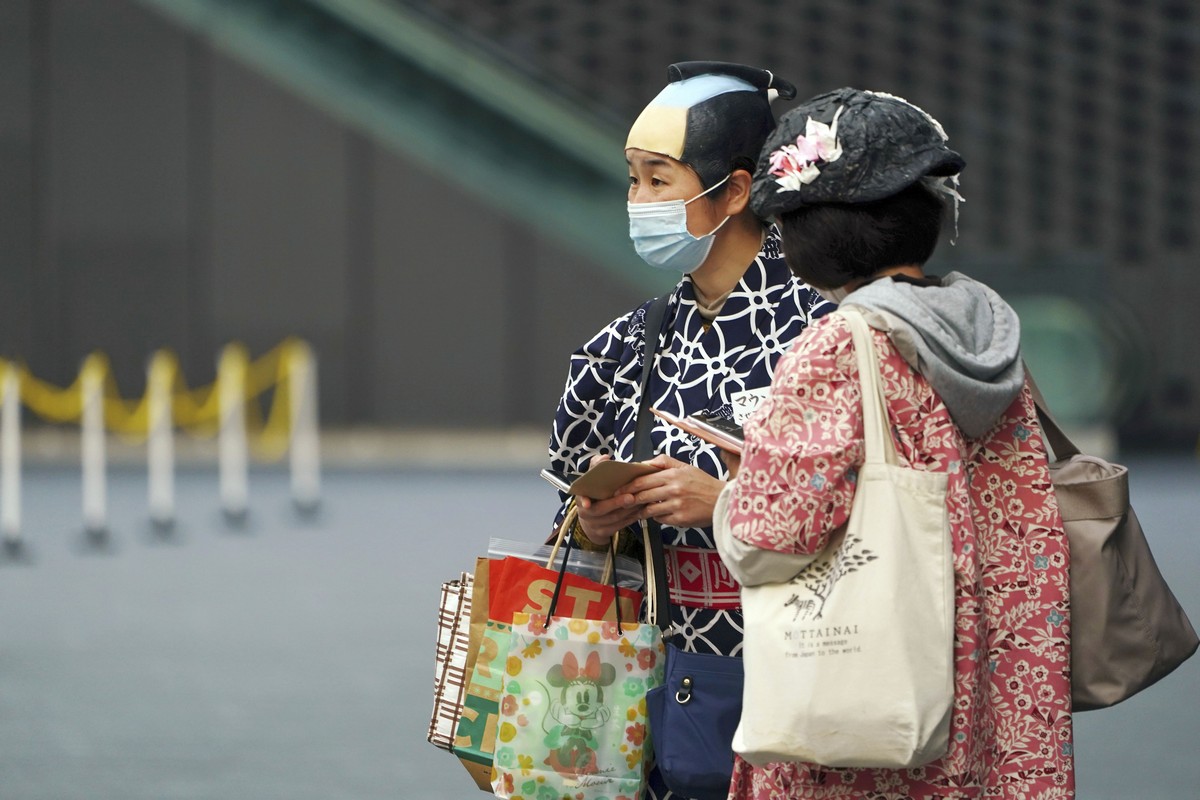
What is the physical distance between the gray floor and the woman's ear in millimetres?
2320

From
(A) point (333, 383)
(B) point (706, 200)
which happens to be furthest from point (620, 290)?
(B) point (706, 200)

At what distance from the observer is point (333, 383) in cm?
1543

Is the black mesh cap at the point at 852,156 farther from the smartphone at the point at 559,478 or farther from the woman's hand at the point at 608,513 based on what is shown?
the smartphone at the point at 559,478

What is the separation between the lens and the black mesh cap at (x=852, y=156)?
1.94 m

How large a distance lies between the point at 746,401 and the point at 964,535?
1.72 feet

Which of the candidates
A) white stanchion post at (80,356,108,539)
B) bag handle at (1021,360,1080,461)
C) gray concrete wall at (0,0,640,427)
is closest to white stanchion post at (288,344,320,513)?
white stanchion post at (80,356,108,539)

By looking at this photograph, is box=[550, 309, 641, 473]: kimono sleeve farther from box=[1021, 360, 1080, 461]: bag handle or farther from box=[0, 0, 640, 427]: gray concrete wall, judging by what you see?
box=[0, 0, 640, 427]: gray concrete wall

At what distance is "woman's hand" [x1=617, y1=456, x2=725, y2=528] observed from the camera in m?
2.24

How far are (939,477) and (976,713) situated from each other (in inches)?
11.3

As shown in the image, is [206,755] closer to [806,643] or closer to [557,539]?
[557,539]

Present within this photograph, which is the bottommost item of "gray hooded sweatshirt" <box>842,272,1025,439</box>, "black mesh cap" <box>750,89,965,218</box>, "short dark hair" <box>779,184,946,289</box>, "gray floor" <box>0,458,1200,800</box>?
"gray floor" <box>0,458,1200,800</box>

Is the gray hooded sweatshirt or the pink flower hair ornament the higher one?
the pink flower hair ornament

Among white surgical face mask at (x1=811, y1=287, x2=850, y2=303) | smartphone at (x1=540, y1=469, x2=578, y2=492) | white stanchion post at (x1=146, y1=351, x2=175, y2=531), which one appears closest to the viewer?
white surgical face mask at (x1=811, y1=287, x2=850, y2=303)

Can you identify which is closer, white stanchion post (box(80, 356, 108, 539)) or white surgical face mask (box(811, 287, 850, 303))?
white surgical face mask (box(811, 287, 850, 303))
